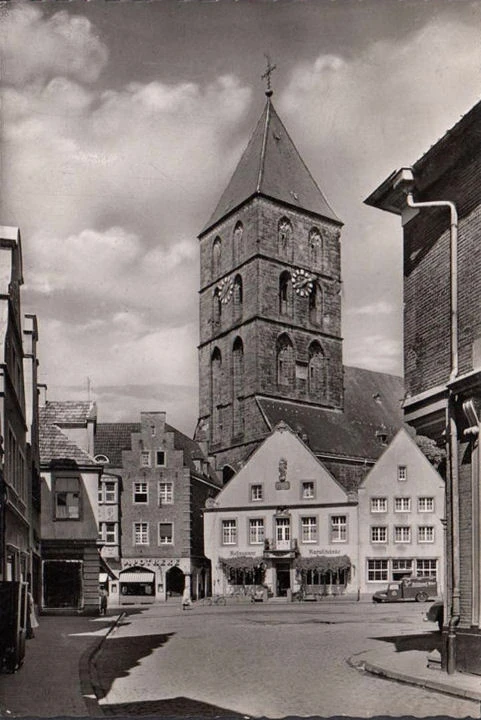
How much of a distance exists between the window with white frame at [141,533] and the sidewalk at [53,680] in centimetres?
3324

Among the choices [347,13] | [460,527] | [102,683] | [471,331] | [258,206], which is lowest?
[102,683]

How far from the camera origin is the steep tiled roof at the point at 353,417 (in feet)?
213

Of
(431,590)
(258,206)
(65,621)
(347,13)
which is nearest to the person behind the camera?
(347,13)

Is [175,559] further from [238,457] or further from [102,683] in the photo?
[102,683]

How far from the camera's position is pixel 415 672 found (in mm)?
14289

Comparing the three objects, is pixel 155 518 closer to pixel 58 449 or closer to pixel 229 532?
pixel 229 532

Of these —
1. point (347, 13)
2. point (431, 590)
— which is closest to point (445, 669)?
point (347, 13)

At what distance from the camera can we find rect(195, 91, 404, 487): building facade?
63219mm

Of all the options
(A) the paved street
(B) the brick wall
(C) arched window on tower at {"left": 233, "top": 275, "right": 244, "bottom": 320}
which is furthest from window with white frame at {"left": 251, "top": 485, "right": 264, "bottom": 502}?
(A) the paved street

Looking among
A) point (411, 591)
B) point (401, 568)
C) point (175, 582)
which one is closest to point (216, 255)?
point (175, 582)

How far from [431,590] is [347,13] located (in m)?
38.9

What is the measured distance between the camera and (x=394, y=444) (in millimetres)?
54219

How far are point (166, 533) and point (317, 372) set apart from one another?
66.1ft

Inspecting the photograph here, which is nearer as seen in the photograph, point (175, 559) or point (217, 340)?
point (175, 559)
